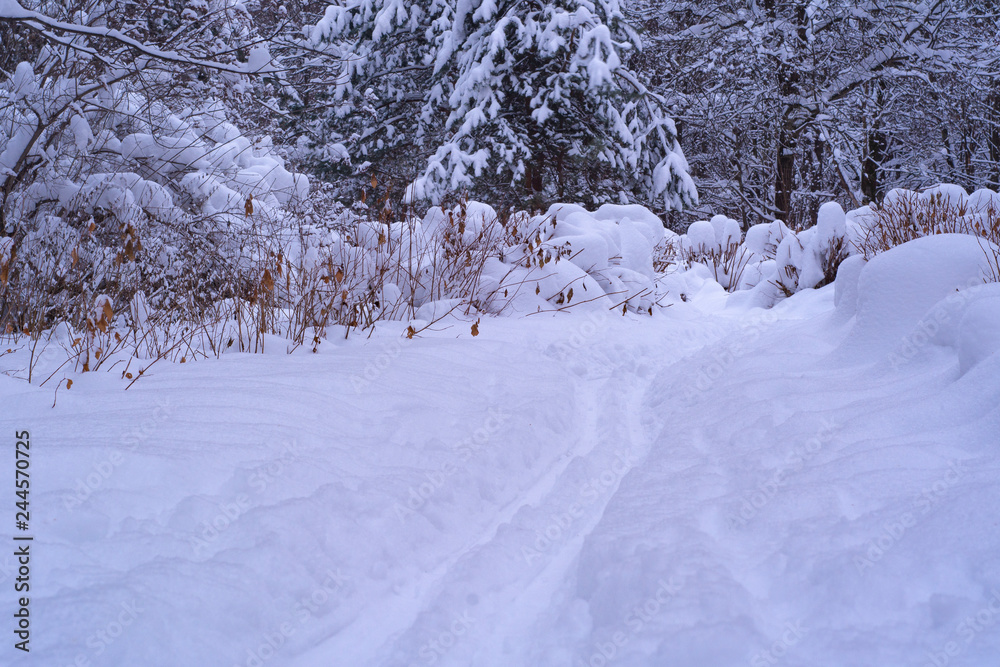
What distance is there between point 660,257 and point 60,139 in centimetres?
725

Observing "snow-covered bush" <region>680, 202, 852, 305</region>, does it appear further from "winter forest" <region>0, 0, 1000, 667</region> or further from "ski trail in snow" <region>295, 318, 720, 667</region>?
"ski trail in snow" <region>295, 318, 720, 667</region>

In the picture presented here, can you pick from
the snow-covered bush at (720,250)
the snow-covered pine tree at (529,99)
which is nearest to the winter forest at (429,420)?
the snow-covered bush at (720,250)

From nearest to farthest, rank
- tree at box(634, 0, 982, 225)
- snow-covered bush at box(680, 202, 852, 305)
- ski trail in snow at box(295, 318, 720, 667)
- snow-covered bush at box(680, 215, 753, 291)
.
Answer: ski trail in snow at box(295, 318, 720, 667)
snow-covered bush at box(680, 202, 852, 305)
snow-covered bush at box(680, 215, 753, 291)
tree at box(634, 0, 982, 225)

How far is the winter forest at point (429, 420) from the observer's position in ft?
4.43

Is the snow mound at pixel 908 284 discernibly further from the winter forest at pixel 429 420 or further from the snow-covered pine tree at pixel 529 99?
the snow-covered pine tree at pixel 529 99

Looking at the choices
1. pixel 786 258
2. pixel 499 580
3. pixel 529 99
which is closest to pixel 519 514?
pixel 499 580

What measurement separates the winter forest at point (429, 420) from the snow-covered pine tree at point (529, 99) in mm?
2990

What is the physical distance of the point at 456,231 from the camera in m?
4.80

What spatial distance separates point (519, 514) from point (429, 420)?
61 centimetres

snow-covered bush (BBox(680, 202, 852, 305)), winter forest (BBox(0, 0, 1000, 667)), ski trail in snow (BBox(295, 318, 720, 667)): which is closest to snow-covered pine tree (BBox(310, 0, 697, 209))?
snow-covered bush (BBox(680, 202, 852, 305))

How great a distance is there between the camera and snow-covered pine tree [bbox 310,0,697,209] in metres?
8.59

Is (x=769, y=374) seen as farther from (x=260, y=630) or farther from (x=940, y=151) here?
(x=940, y=151)

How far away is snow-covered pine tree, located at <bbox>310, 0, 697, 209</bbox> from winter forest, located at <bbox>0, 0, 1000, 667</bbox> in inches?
118

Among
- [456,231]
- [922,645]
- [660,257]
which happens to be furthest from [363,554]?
[660,257]
